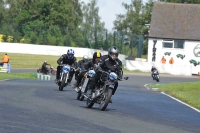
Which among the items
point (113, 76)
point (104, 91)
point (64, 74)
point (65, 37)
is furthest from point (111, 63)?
point (65, 37)

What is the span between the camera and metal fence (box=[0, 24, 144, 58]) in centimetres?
6975

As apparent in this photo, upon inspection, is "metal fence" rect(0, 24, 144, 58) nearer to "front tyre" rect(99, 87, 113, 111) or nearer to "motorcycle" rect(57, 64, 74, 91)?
"motorcycle" rect(57, 64, 74, 91)

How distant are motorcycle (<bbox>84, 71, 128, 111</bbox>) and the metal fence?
52386mm

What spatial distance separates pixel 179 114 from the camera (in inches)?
700

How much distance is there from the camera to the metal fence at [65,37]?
6975 centimetres

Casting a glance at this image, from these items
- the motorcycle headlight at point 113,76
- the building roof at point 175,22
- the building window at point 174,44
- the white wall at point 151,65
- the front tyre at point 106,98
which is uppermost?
the building roof at point 175,22

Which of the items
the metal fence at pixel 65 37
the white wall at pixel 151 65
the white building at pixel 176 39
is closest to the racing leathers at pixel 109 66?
the white wall at pixel 151 65

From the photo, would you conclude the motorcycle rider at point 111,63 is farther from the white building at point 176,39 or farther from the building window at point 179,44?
the building window at point 179,44

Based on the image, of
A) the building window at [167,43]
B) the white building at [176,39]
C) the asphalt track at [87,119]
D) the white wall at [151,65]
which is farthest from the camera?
the building window at [167,43]

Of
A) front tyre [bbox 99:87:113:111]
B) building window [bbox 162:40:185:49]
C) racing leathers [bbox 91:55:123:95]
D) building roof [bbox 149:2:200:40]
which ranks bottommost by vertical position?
front tyre [bbox 99:87:113:111]

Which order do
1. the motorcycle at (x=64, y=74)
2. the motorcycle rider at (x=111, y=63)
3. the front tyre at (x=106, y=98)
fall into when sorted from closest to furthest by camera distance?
the front tyre at (x=106, y=98)
the motorcycle rider at (x=111, y=63)
the motorcycle at (x=64, y=74)

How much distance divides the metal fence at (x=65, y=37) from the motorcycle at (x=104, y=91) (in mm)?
52386

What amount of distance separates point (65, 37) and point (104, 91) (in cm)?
5845

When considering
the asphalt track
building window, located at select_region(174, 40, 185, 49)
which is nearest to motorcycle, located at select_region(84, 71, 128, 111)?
the asphalt track
